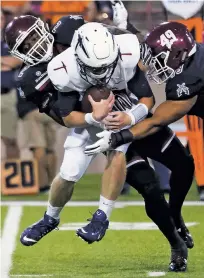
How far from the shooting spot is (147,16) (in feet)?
38.2

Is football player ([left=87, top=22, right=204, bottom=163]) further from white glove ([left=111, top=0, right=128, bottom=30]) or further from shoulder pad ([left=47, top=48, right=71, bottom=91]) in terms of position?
white glove ([left=111, top=0, right=128, bottom=30])

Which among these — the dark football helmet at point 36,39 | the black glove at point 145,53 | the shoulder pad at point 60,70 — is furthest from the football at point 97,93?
the dark football helmet at point 36,39

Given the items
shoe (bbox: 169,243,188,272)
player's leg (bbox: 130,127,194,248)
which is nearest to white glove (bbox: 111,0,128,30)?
player's leg (bbox: 130,127,194,248)

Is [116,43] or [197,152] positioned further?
[197,152]

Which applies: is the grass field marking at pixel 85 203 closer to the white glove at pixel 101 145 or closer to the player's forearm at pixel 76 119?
the player's forearm at pixel 76 119

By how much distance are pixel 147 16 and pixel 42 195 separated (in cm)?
286

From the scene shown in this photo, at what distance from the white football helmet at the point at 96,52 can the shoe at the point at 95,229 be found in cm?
76

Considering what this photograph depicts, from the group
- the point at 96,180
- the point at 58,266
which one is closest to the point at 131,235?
the point at 58,266

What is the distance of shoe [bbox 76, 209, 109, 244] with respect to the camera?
220 inches

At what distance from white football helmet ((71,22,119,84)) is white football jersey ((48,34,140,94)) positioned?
0.40ft

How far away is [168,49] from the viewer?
19.1 ft

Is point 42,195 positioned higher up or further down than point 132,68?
further down

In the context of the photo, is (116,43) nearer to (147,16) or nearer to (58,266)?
(58,266)

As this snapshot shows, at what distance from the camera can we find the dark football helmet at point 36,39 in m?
6.28
